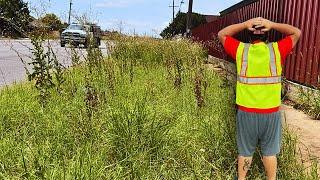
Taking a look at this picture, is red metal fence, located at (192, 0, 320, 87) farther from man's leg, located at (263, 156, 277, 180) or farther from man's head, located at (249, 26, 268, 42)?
man's leg, located at (263, 156, 277, 180)

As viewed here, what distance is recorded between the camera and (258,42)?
3.39 m

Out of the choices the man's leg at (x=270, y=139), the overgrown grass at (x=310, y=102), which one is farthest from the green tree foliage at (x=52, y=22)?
the overgrown grass at (x=310, y=102)

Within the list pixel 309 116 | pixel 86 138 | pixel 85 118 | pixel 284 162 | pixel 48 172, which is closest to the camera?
pixel 48 172

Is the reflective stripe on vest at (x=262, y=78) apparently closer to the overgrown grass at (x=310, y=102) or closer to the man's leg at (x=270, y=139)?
the man's leg at (x=270, y=139)

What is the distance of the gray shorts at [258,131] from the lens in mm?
3322

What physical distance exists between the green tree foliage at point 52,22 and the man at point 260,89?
359 centimetres

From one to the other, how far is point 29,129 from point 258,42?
2516 mm

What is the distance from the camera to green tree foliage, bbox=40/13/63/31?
628 cm

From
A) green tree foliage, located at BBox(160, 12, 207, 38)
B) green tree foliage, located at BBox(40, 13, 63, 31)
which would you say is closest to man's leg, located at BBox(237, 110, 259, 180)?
green tree foliage, located at BBox(40, 13, 63, 31)

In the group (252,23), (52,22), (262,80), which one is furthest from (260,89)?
(52,22)

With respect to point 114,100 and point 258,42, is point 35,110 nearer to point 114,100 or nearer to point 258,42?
point 114,100

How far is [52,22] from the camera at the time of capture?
673 centimetres

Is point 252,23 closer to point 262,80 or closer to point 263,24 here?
point 263,24

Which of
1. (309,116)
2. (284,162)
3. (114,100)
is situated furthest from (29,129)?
(309,116)
